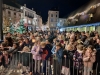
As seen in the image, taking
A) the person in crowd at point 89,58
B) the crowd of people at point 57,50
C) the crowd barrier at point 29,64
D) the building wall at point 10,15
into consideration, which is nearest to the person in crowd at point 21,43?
the crowd of people at point 57,50

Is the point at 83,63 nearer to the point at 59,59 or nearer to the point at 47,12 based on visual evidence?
the point at 59,59

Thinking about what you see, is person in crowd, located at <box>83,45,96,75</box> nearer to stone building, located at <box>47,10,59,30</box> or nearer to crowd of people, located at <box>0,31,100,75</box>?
crowd of people, located at <box>0,31,100,75</box>

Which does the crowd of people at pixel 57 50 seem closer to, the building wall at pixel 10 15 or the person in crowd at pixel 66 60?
the person in crowd at pixel 66 60

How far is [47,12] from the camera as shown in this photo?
191 inches

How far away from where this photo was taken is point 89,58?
4.02 meters

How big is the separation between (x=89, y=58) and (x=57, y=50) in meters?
0.75

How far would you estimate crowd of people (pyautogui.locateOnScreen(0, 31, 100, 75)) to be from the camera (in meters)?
4.07

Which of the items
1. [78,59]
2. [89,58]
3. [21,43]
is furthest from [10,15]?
[89,58]

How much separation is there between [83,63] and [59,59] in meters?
0.57

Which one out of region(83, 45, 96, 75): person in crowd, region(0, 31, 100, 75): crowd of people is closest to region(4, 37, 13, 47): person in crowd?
region(0, 31, 100, 75): crowd of people

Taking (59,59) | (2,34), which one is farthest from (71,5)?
(2,34)

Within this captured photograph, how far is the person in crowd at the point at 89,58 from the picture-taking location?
4.00 meters

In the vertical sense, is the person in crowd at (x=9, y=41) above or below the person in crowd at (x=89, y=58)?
above

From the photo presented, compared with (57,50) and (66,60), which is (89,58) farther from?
(57,50)
